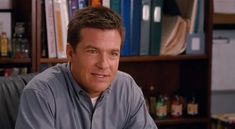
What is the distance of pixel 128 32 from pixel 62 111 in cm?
93

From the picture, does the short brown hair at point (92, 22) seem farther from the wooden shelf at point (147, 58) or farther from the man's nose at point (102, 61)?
the wooden shelf at point (147, 58)

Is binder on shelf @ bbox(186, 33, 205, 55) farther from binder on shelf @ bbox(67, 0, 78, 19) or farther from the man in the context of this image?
the man

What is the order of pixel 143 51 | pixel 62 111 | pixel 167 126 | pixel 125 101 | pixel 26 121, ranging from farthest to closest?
pixel 167 126
pixel 143 51
pixel 125 101
pixel 62 111
pixel 26 121

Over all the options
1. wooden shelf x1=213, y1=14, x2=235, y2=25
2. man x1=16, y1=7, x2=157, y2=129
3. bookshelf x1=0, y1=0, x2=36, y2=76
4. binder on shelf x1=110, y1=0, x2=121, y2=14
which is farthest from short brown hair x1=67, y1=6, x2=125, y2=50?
wooden shelf x1=213, y1=14, x2=235, y2=25

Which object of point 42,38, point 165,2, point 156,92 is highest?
point 165,2

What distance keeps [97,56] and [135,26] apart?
0.93 metres

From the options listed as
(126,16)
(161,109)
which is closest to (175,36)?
(126,16)

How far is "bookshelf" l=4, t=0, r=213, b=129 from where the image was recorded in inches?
82.3

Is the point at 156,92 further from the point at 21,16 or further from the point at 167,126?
the point at 21,16

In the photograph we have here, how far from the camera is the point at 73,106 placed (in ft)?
4.83

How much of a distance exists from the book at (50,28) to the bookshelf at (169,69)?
3cm

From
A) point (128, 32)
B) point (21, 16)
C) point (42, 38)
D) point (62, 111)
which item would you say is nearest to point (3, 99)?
point (62, 111)

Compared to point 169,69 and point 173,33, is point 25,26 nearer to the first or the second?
point 173,33

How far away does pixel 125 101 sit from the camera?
5.29 ft
